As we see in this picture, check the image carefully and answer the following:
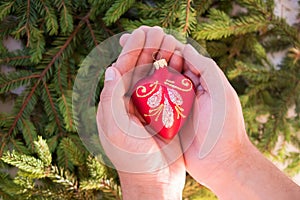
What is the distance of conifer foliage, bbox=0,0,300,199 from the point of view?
3.68ft

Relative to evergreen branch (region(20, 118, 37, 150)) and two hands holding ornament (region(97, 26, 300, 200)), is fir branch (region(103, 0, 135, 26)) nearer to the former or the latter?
two hands holding ornament (region(97, 26, 300, 200))

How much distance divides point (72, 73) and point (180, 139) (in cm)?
36

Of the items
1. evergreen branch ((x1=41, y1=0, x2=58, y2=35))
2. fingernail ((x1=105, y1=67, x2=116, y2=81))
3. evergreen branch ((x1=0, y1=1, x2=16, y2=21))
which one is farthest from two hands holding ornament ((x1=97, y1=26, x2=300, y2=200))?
evergreen branch ((x1=0, y1=1, x2=16, y2=21))

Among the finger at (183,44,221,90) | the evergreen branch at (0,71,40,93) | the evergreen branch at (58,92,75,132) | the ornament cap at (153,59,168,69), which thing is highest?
the ornament cap at (153,59,168,69)

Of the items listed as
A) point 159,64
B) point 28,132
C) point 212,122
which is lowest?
point 28,132

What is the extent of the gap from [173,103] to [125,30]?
1.06ft

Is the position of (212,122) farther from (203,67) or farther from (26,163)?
(26,163)

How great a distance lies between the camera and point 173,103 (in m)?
0.98

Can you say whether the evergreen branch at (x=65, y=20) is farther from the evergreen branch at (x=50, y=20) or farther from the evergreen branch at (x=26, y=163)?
the evergreen branch at (x=26, y=163)

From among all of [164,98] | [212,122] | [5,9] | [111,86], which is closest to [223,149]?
[212,122]

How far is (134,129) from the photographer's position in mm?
985

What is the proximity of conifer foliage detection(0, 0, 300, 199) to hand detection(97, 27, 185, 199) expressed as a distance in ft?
0.37

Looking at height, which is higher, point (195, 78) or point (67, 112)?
point (195, 78)

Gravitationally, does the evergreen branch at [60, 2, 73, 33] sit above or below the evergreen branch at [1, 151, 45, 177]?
above
